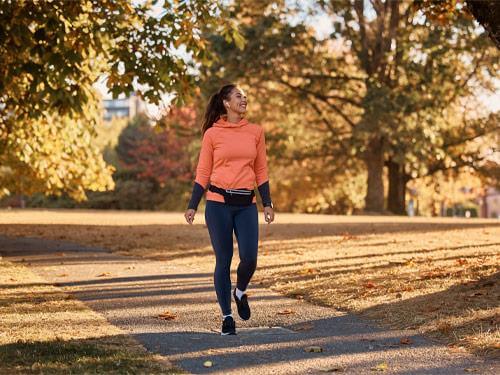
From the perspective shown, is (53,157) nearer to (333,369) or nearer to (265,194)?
(265,194)

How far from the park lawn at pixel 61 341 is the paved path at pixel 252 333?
8.1 inches

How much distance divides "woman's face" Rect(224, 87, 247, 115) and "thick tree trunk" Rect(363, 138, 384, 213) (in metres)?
25.3

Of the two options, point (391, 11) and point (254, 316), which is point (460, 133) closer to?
point (391, 11)

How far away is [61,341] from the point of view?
689 cm

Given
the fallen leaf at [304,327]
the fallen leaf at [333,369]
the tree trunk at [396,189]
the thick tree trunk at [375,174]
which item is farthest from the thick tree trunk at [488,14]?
the tree trunk at [396,189]

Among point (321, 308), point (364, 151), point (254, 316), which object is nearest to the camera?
point (254, 316)

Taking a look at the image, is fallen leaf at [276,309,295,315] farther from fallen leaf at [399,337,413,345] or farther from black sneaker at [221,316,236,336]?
fallen leaf at [399,337,413,345]

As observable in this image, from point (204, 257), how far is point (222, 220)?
8.86 m

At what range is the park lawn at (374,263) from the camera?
8.14m

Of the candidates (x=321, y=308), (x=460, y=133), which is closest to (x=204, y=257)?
(x=321, y=308)

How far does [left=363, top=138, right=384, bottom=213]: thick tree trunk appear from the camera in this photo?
32406mm

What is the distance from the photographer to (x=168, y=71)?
13484 millimetres

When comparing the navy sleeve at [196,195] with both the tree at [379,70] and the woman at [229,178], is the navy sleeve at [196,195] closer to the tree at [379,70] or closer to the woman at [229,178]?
the woman at [229,178]

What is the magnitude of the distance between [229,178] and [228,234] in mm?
476
